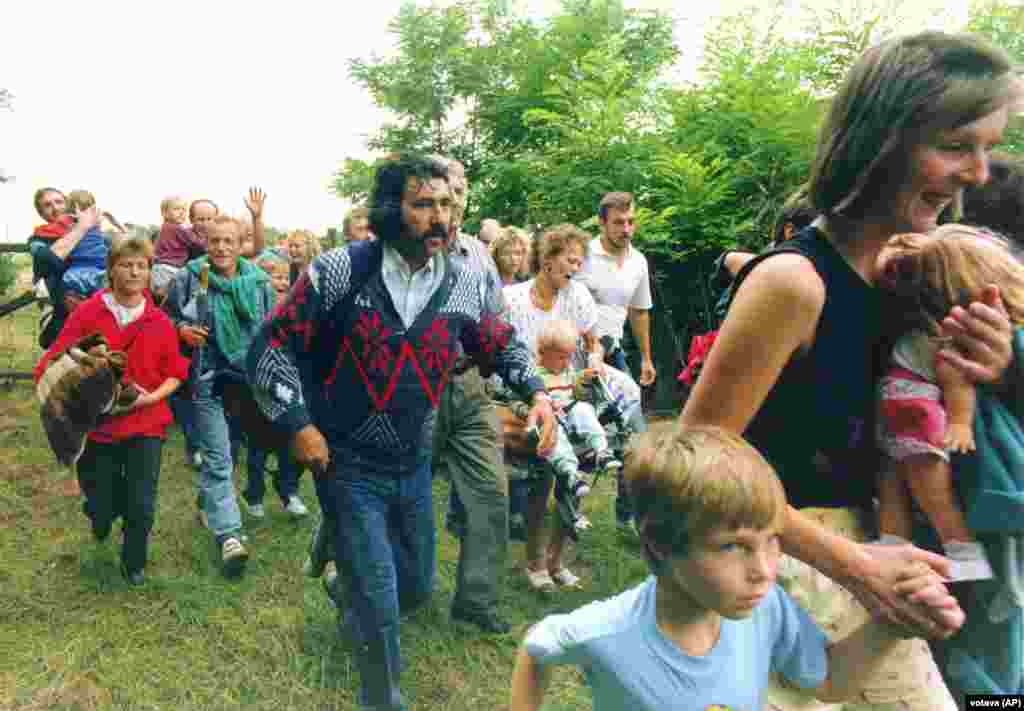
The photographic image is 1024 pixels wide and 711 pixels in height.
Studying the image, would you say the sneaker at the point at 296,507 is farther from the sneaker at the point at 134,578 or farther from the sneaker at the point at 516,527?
the sneaker at the point at 516,527

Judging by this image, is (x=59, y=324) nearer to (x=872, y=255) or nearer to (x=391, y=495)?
(x=391, y=495)

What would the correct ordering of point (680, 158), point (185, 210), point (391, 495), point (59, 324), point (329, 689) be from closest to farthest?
point (391, 495) → point (329, 689) → point (59, 324) → point (185, 210) → point (680, 158)

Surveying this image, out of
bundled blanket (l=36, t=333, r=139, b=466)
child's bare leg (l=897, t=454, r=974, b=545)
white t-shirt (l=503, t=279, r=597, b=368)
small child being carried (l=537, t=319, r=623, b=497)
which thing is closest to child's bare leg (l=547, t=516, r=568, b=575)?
small child being carried (l=537, t=319, r=623, b=497)

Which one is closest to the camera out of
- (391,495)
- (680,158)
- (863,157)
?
(863,157)

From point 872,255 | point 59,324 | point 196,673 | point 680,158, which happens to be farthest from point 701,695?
point 680,158

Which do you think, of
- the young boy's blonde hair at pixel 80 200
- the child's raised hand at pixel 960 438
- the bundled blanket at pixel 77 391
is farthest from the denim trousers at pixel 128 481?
the child's raised hand at pixel 960 438

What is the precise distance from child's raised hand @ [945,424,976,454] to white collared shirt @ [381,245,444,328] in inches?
79.8

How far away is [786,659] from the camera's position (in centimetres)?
165

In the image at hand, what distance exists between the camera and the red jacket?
4527 millimetres

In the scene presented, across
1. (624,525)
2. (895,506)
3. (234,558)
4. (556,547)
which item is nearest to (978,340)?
(895,506)

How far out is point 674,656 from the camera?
1597mm

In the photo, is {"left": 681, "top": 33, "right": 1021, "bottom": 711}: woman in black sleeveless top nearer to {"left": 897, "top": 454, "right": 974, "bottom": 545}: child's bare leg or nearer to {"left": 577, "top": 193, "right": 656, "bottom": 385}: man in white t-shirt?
{"left": 897, "top": 454, "right": 974, "bottom": 545}: child's bare leg

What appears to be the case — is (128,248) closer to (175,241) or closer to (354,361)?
(354,361)

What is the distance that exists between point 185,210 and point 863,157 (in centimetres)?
714
